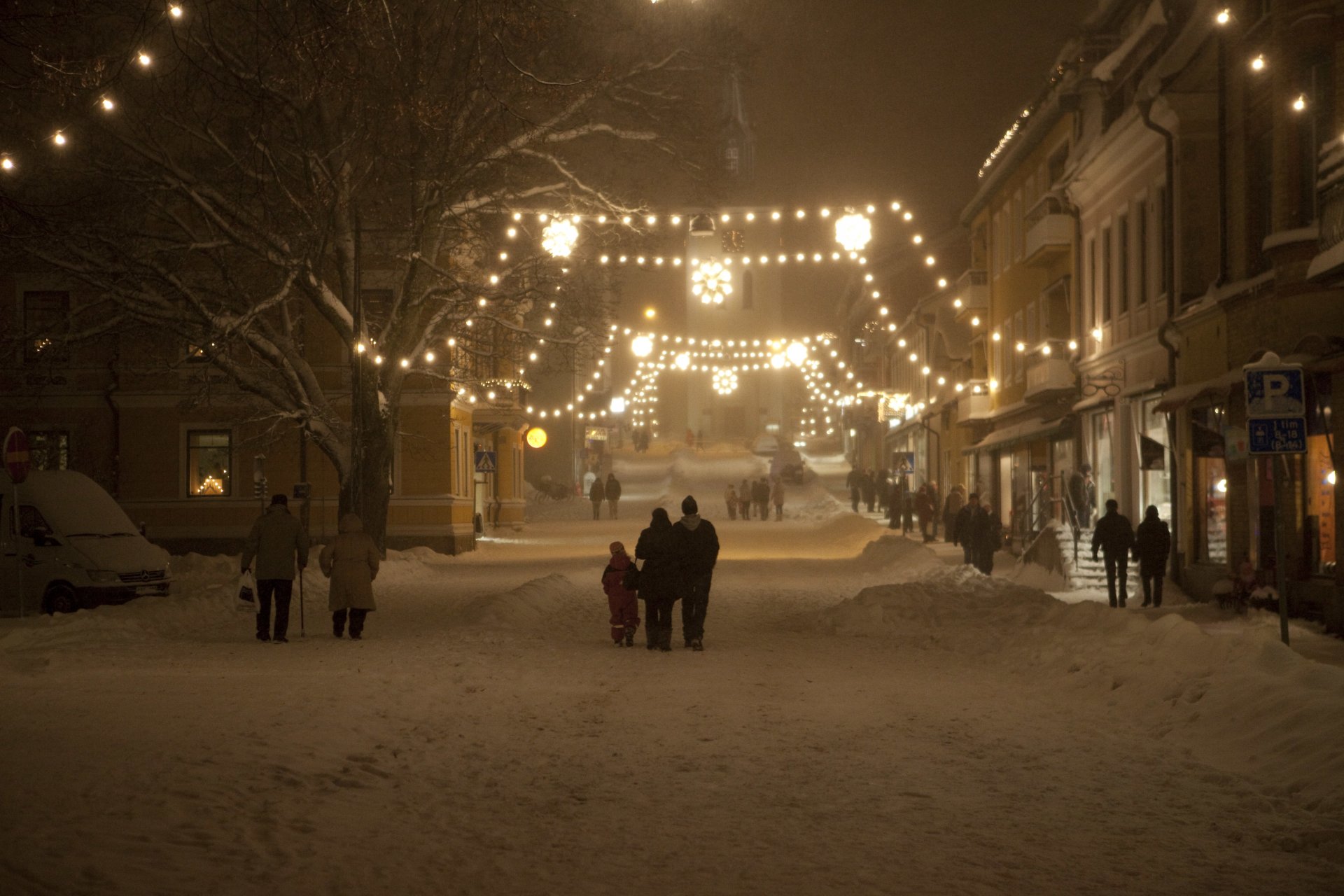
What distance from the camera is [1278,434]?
11.6 m

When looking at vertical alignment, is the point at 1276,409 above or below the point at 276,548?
above

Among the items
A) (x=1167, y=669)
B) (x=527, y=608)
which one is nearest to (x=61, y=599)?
(x=527, y=608)

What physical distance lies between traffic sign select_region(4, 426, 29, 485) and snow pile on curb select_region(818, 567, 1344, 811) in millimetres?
10324

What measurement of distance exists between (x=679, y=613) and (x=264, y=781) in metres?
13.0

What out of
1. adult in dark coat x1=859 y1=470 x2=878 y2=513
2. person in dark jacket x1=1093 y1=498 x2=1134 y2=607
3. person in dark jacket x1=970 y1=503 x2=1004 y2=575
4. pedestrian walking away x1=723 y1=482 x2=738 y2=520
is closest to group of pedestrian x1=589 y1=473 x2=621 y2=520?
pedestrian walking away x1=723 y1=482 x2=738 y2=520

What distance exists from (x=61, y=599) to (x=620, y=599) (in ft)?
32.4

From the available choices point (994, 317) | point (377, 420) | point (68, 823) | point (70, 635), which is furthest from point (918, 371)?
point (68, 823)

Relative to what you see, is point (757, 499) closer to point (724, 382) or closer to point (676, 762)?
point (676, 762)

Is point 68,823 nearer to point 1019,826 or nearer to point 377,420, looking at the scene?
point 1019,826

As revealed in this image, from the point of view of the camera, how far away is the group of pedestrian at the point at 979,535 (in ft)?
88.0

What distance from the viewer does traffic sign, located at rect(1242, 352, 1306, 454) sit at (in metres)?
11.5

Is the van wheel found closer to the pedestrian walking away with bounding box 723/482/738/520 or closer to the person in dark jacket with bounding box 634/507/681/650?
the person in dark jacket with bounding box 634/507/681/650

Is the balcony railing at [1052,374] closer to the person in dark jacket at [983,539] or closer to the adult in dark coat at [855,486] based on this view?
the person in dark jacket at [983,539]

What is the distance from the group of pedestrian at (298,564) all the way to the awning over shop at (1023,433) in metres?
20.4
